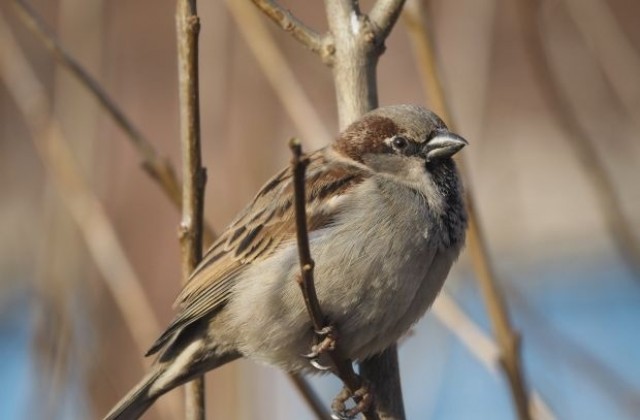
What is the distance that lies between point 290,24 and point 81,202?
0.73 metres

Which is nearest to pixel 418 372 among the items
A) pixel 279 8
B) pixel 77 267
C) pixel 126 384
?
pixel 77 267

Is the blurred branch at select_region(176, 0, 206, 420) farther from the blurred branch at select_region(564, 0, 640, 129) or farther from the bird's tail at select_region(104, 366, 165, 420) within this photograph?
the blurred branch at select_region(564, 0, 640, 129)

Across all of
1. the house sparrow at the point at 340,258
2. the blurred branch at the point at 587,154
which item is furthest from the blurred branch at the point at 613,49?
the house sparrow at the point at 340,258

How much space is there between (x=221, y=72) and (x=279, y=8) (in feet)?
2.15

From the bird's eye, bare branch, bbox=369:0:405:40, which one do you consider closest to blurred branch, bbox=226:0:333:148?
the bird's eye

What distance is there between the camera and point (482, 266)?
219 cm

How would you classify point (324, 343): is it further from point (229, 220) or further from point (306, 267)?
point (229, 220)

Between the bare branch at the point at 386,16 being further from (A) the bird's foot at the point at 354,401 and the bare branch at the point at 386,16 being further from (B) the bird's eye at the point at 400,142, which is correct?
(A) the bird's foot at the point at 354,401

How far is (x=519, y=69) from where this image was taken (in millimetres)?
7543

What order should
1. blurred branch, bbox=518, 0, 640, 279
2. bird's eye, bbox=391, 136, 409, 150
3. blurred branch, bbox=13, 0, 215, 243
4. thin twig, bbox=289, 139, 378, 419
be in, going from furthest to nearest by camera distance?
1. bird's eye, bbox=391, 136, 409, 150
2. blurred branch, bbox=518, 0, 640, 279
3. blurred branch, bbox=13, 0, 215, 243
4. thin twig, bbox=289, 139, 378, 419

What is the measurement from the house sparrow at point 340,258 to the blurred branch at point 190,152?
0.31 metres

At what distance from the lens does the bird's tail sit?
2.63m

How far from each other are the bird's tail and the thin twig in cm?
54

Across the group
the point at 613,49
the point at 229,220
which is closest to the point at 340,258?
the point at 229,220
